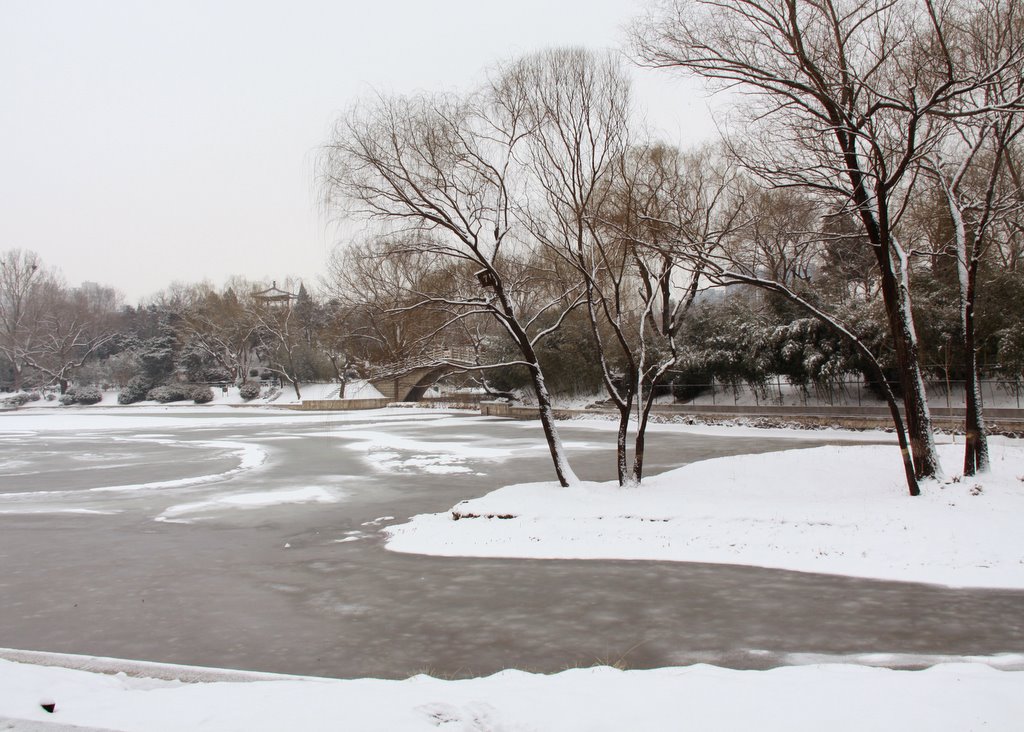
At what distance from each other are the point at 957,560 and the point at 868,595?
1645mm

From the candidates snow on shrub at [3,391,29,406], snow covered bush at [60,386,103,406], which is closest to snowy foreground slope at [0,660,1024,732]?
snow covered bush at [60,386,103,406]

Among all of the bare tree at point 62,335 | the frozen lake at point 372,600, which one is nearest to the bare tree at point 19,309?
the bare tree at point 62,335

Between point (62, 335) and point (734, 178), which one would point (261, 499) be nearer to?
point (734, 178)

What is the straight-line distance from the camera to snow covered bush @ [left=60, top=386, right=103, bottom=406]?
63781mm

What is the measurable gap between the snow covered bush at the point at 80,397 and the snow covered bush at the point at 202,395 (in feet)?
35.6

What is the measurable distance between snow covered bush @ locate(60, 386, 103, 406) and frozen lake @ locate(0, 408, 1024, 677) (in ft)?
187

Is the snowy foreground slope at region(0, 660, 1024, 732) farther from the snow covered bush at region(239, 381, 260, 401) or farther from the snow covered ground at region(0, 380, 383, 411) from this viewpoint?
the snow covered bush at region(239, 381, 260, 401)

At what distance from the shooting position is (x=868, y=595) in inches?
267

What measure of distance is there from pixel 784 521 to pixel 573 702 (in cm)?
647

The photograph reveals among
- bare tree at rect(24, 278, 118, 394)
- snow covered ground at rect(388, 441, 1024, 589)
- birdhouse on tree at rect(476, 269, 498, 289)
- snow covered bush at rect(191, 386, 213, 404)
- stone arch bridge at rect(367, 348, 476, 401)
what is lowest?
snow covered ground at rect(388, 441, 1024, 589)

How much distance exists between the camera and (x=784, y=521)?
948 cm

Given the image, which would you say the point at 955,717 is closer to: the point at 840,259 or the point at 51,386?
the point at 840,259

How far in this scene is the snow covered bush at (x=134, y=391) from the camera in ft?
207

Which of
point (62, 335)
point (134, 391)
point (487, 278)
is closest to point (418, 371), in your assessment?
point (487, 278)
